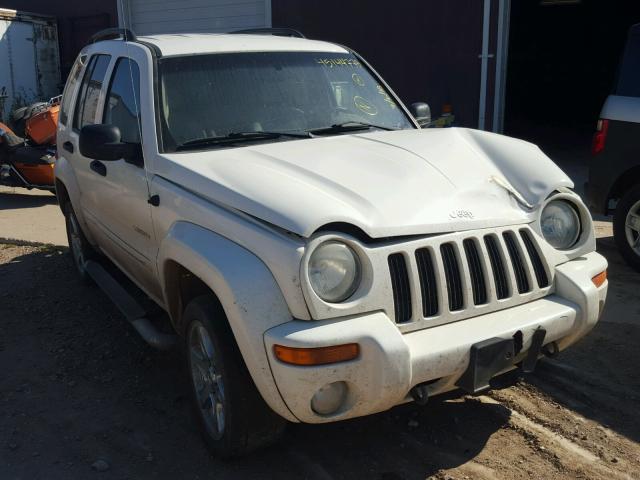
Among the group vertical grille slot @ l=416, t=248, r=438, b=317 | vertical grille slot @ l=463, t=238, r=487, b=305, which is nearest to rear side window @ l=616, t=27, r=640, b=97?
vertical grille slot @ l=463, t=238, r=487, b=305

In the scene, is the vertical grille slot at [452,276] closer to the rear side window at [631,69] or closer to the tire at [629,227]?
the tire at [629,227]

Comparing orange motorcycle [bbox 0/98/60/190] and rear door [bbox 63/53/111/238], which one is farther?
orange motorcycle [bbox 0/98/60/190]

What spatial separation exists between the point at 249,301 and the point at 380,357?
55 cm

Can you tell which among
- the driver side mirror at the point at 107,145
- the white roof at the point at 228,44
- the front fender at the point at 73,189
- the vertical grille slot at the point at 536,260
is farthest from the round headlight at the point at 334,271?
the front fender at the point at 73,189

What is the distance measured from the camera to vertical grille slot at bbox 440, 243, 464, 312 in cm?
297

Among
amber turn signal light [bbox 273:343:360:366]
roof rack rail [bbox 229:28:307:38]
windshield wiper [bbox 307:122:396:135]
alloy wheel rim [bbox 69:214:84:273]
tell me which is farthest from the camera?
alloy wheel rim [bbox 69:214:84:273]

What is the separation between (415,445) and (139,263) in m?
1.93

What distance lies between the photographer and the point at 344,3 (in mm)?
12195

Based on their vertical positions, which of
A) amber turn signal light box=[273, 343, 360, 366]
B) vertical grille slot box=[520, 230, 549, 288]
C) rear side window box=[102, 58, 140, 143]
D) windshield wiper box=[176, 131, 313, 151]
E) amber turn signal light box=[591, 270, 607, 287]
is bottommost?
amber turn signal light box=[273, 343, 360, 366]

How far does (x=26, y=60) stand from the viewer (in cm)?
1523

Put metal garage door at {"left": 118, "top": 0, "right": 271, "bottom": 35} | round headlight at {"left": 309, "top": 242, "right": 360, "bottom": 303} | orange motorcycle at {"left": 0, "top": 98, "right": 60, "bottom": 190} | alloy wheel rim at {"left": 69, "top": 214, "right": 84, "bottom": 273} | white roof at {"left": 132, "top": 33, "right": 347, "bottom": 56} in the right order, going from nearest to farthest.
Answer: round headlight at {"left": 309, "top": 242, "right": 360, "bottom": 303} < white roof at {"left": 132, "top": 33, "right": 347, "bottom": 56} < alloy wheel rim at {"left": 69, "top": 214, "right": 84, "bottom": 273} < orange motorcycle at {"left": 0, "top": 98, "right": 60, "bottom": 190} < metal garage door at {"left": 118, "top": 0, "right": 271, "bottom": 35}

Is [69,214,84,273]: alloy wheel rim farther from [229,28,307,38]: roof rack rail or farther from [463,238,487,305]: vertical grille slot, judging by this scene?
[463,238,487,305]: vertical grille slot

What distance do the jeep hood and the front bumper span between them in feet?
1.29

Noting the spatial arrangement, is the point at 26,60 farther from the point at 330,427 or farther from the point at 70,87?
the point at 330,427
